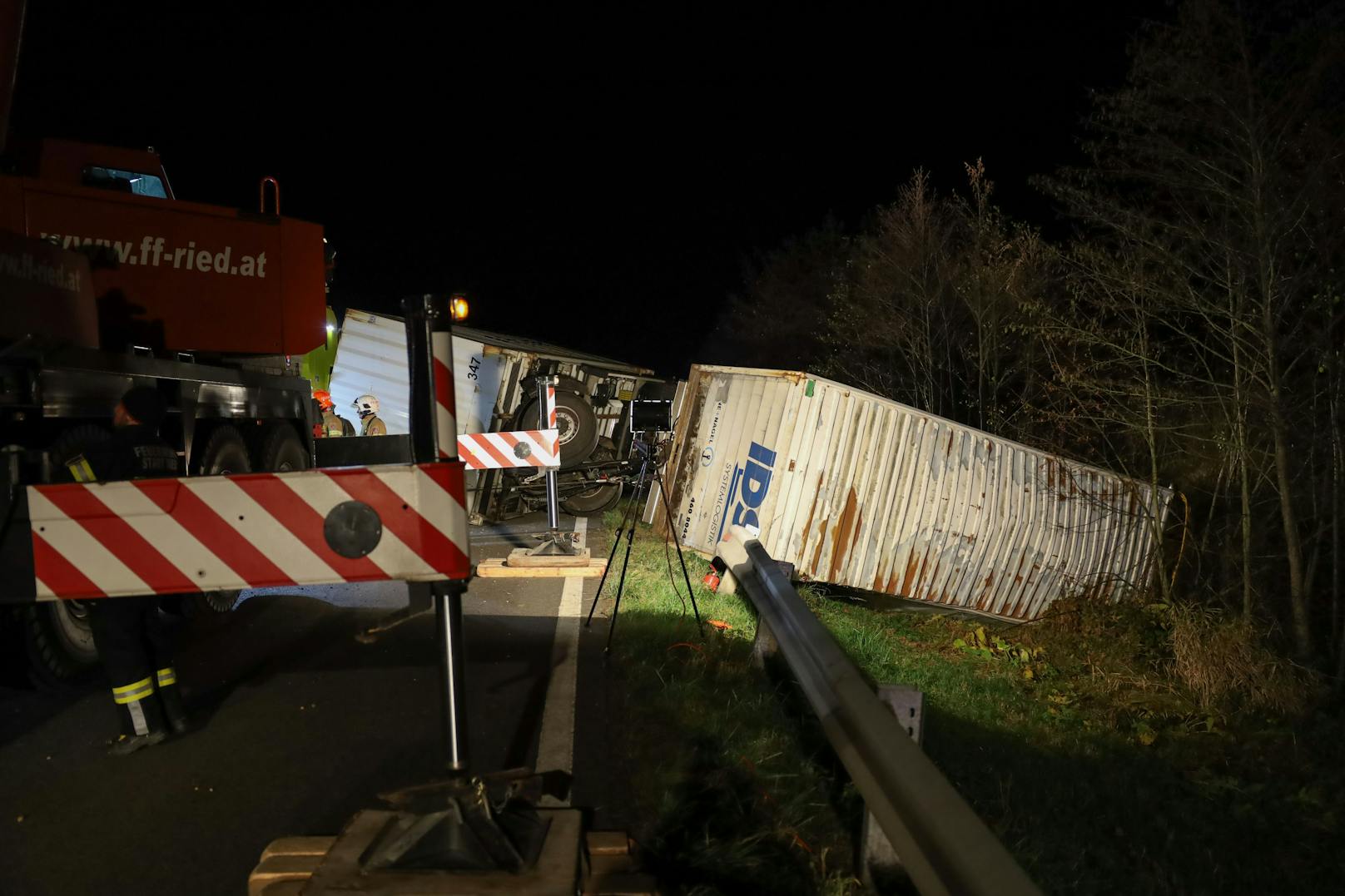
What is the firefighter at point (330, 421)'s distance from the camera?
1088cm

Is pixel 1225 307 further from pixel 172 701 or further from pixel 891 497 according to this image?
pixel 172 701

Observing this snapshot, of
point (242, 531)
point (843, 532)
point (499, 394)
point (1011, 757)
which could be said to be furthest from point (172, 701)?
point (499, 394)

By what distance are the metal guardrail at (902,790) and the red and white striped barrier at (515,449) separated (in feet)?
16.6

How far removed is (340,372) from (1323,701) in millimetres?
12421

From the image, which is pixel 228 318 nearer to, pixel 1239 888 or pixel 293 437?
pixel 293 437

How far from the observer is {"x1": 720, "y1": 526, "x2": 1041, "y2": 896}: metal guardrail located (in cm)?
195

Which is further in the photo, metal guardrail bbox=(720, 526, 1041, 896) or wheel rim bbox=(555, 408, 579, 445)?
wheel rim bbox=(555, 408, 579, 445)

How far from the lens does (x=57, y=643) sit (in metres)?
4.56

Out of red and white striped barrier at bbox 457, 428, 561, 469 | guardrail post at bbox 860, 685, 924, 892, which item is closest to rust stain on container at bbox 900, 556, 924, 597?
red and white striped barrier at bbox 457, 428, 561, 469

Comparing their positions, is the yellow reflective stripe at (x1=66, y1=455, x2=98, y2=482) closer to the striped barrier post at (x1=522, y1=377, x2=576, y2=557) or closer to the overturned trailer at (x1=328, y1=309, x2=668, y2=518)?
the striped barrier post at (x1=522, y1=377, x2=576, y2=557)

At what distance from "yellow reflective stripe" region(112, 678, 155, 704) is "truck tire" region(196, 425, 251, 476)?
1719 millimetres

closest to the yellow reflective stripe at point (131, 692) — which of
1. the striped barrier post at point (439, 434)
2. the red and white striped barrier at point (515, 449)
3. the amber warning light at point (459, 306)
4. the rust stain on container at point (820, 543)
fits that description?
the striped barrier post at point (439, 434)

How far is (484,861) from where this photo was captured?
2.51 meters

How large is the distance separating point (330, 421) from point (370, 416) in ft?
3.04
